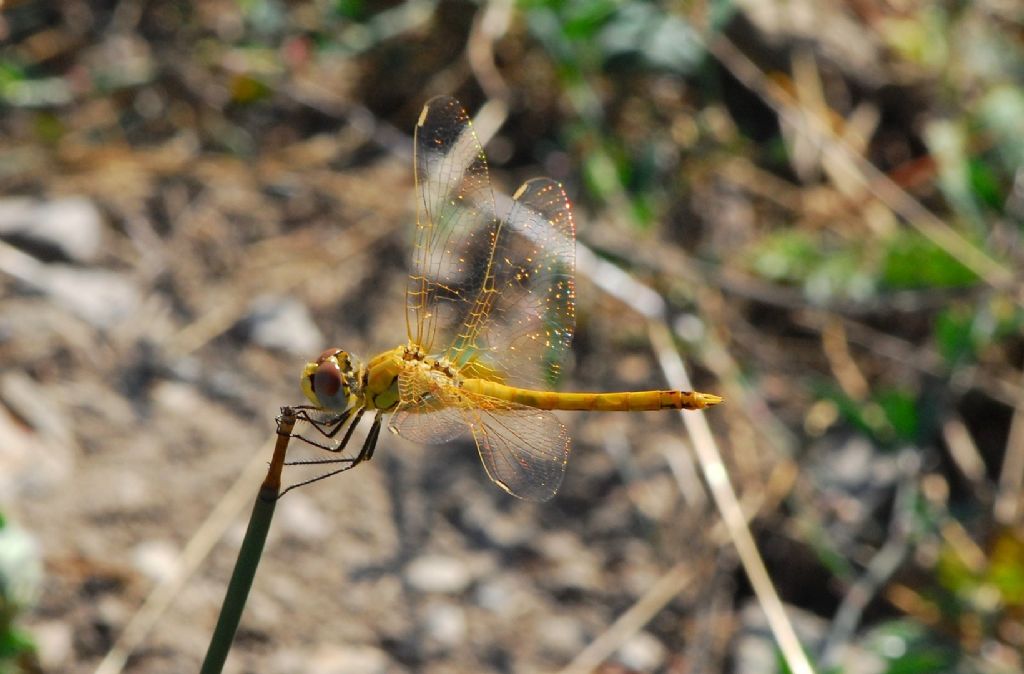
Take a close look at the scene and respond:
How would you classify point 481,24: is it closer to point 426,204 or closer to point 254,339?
point 254,339

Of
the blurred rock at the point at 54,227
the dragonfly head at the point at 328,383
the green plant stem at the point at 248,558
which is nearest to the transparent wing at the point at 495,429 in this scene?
the dragonfly head at the point at 328,383

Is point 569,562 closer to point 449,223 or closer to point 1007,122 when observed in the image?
point 449,223

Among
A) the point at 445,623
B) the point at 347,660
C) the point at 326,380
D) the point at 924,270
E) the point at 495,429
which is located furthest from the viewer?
the point at 924,270

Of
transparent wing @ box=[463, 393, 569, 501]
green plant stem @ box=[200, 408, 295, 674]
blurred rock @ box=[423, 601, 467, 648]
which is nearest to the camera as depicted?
green plant stem @ box=[200, 408, 295, 674]

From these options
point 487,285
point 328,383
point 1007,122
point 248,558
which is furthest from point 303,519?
point 1007,122


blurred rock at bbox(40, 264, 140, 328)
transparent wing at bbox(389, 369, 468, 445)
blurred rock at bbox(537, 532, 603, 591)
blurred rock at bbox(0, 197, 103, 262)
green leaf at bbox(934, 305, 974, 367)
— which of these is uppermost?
blurred rock at bbox(0, 197, 103, 262)

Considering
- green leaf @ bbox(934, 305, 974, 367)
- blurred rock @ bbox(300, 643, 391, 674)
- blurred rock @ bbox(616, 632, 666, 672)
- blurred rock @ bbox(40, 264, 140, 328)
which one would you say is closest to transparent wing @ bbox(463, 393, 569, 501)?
blurred rock @ bbox(300, 643, 391, 674)

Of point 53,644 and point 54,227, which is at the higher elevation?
point 54,227

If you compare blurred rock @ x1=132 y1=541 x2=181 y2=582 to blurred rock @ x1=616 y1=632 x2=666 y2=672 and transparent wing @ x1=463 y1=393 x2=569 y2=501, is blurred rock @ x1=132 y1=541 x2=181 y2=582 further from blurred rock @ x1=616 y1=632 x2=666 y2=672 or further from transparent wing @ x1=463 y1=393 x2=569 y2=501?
blurred rock @ x1=616 y1=632 x2=666 y2=672
